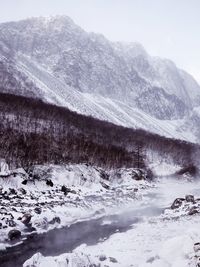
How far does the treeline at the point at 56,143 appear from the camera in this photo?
5916 cm

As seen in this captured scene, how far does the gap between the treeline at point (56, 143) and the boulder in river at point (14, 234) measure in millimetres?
26572

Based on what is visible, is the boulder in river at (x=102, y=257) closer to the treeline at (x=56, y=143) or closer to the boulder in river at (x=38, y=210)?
the boulder in river at (x=38, y=210)

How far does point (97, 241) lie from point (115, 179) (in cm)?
4143

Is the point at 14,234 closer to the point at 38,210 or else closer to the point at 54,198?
the point at 38,210

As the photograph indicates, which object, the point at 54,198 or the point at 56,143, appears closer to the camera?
the point at 54,198

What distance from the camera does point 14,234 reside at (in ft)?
72.8

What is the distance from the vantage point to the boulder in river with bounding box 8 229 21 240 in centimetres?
2198

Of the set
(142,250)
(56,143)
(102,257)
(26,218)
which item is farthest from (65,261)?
(56,143)

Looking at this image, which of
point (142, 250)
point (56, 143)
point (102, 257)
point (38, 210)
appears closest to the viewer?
point (102, 257)

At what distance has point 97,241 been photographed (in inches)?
876

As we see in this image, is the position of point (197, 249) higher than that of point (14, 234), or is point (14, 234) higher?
point (197, 249)

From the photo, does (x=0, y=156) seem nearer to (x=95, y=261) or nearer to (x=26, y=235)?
(x=26, y=235)

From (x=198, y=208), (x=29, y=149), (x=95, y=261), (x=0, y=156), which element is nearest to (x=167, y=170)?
(x=29, y=149)

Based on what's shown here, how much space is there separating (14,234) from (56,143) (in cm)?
6091
